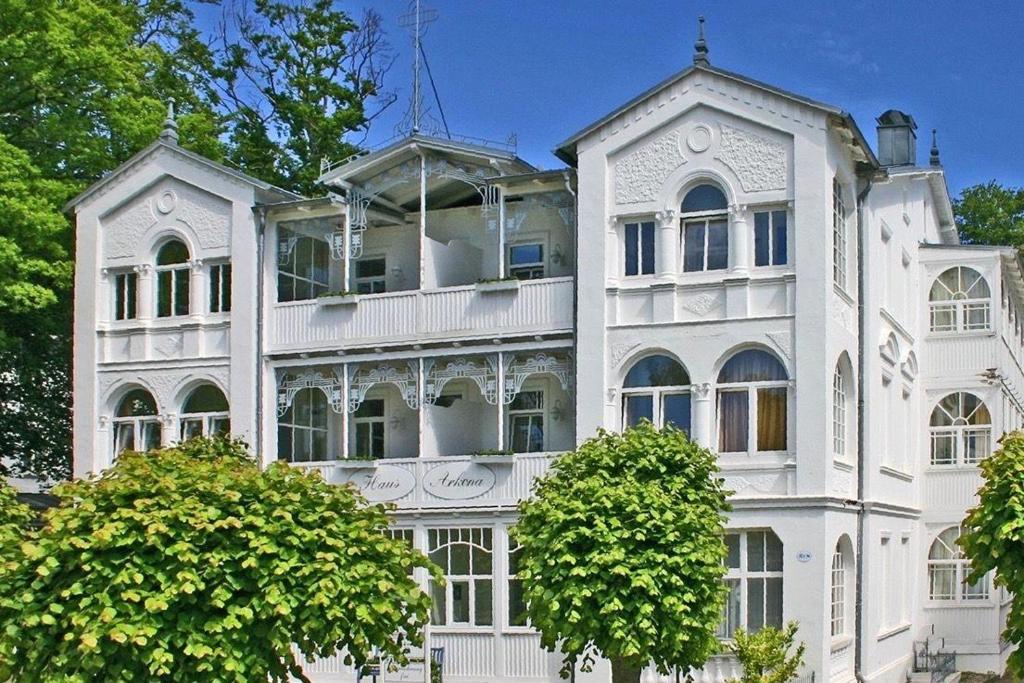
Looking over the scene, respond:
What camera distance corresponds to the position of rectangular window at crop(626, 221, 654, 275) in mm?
32500

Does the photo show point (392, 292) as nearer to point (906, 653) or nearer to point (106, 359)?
point (106, 359)

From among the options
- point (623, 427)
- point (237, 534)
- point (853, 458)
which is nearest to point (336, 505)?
point (237, 534)

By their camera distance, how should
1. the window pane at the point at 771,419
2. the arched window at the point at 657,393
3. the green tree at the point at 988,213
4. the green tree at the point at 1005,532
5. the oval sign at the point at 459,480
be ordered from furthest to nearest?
the green tree at the point at 988,213 → the oval sign at the point at 459,480 → the arched window at the point at 657,393 → the window pane at the point at 771,419 → the green tree at the point at 1005,532

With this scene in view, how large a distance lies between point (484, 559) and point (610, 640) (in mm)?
8194

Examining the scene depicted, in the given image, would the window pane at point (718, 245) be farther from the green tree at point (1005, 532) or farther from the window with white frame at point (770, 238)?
the green tree at point (1005, 532)

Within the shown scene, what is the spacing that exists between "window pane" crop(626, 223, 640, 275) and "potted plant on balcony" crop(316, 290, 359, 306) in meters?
6.02

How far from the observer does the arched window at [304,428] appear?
3653cm

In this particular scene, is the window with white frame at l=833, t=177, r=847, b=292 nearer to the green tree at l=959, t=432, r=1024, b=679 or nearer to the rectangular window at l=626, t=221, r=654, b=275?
the rectangular window at l=626, t=221, r=654, b=275

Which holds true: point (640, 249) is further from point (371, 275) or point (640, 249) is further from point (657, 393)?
point (371, 275)

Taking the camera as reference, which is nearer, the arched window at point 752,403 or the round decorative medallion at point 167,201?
the arched window at point 752,403

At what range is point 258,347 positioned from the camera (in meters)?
36.1

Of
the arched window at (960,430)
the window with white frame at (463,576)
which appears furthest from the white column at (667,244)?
the arched window at (960,430)

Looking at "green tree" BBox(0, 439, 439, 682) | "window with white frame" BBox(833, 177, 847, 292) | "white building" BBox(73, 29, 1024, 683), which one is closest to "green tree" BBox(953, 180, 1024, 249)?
"white building" BBox(73, 29, 1024, 683)

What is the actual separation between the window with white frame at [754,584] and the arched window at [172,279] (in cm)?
1374
